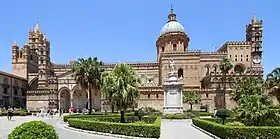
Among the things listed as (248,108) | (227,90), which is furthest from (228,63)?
(248,108)

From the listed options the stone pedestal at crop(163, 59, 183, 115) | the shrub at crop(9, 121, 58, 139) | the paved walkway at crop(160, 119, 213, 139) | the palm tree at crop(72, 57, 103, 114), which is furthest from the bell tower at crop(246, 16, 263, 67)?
the shrub at crop(9, 121, 58, 139)

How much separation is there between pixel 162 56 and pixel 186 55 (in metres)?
5.03

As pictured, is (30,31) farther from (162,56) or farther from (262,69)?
(262,69)

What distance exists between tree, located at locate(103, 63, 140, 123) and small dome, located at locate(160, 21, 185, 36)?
150 ft

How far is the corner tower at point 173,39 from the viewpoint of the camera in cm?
7075

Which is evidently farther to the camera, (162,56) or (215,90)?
(162,56)

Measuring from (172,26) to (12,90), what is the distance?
38.7 m

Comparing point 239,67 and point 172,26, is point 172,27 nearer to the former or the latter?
point 172,26

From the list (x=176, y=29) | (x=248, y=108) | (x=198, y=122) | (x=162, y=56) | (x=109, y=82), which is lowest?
(x=198, y=122)

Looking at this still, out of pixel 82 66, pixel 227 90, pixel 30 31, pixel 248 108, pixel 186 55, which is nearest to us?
pixel 248 108

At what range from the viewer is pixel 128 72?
1097 inches

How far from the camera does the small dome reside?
72188 mm

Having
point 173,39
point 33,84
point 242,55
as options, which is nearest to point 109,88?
point 173,39

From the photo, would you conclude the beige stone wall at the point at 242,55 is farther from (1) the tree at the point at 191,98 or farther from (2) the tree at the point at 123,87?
(2) the tree at the point at 123,87
